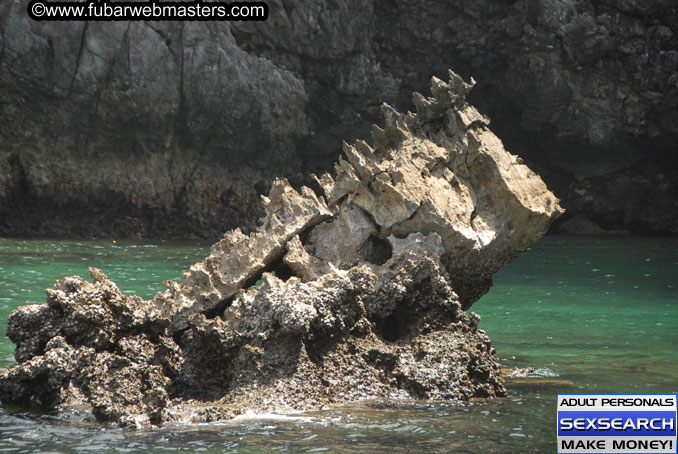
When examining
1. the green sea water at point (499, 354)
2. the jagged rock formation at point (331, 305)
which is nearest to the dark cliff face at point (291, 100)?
the green sea water at point (499, 354)

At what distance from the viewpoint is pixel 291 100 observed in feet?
74.3

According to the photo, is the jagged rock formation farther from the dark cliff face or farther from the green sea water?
the dark cliff face

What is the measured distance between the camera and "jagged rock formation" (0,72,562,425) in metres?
5.26

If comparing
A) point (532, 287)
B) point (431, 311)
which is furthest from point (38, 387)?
point (532, 287)

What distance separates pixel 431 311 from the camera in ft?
19.7

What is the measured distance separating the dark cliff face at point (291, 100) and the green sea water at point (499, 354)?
3119 mm

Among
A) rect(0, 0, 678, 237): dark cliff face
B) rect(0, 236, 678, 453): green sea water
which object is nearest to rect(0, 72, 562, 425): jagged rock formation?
rect(0, 236, 678, 453): green sea water

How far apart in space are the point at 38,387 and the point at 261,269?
1.62 meters

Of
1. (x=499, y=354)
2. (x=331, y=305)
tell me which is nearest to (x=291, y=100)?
(x=499, y=354)

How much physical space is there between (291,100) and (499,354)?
15495 mm

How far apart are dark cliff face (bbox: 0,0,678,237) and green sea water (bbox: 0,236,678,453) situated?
10.2 feet

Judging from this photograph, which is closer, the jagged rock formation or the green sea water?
the green sea water

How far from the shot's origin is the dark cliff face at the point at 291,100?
68.0ft

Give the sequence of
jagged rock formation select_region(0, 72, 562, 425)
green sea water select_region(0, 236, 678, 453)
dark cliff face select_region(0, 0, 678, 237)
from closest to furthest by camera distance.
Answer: green sea water select_region(0, 236, 678, 453) < jagged rock formation select_region(0, 72, 562, 425) < dark cliff face select_region(0, 0, 678, 237)
